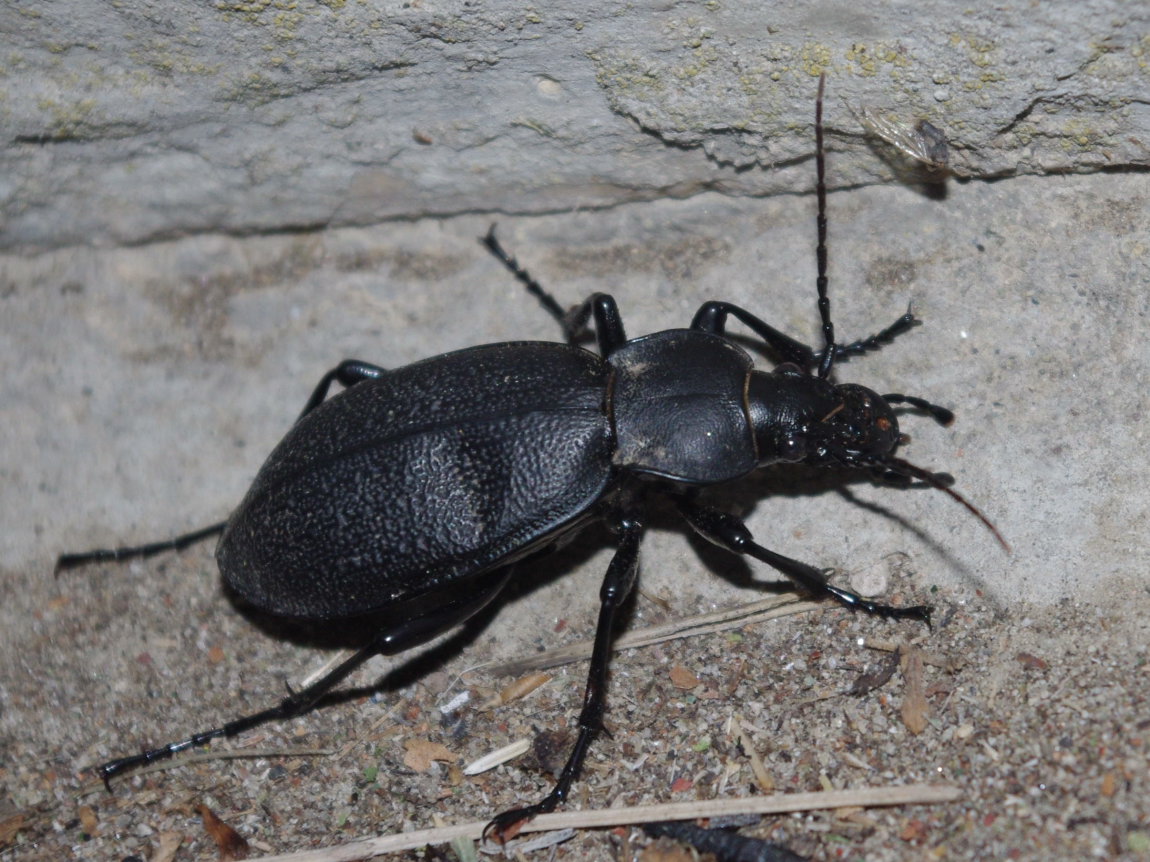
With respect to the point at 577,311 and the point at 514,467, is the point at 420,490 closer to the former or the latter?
the point at 514,467

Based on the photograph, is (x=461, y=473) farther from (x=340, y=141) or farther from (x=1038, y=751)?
(x=1038, y=751)

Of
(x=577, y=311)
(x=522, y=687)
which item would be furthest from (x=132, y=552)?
(x=577, y=311)

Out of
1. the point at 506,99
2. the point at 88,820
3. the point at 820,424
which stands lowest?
the point at 88,820

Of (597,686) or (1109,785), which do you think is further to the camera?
(597,686)

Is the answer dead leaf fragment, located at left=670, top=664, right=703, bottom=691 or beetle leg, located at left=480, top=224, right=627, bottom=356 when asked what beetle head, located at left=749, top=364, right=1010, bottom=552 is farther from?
dead leaf fragment, located at left=670, top=664, right=703, bottom=691

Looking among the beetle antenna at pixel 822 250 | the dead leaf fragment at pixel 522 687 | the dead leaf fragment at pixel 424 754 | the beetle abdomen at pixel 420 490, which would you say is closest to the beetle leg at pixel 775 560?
the beetle abdomen at pixel 420 490

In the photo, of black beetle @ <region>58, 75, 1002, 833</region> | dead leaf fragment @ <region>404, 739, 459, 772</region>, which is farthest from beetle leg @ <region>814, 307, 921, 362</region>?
dead leaf fragment @ <region>404, 739, 459, 772</region>

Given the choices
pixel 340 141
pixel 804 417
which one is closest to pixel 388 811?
pixel 804 417
